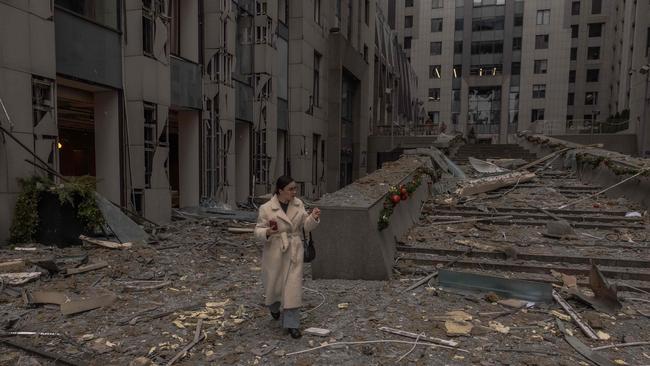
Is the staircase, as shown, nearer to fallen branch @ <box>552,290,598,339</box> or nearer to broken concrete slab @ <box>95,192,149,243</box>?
broken concrete slab @ <box>95,192,149,243</box>

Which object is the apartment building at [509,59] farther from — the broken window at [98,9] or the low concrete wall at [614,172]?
the broken window at [98,9]

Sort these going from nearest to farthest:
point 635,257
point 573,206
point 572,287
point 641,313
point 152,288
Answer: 1. point 641,313
2. point 572,287
3. point 152,288
4. point 635,257
5. point 573,206

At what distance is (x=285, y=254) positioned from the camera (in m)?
4.84

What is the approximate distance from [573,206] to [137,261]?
35.3 feet

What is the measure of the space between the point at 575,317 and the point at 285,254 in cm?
360

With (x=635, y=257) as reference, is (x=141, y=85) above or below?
above

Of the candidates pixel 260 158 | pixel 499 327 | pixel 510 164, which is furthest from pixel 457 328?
pixel 510 164

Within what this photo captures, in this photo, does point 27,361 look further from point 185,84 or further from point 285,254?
point 185,84

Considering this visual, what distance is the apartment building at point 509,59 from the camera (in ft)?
195

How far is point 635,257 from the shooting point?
7406mm

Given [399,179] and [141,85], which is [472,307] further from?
[141,85]

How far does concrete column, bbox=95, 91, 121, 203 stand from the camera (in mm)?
12070

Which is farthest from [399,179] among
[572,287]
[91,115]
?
[91,115]

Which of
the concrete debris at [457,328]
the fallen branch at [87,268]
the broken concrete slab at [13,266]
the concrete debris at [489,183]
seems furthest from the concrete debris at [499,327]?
the concrete debris at [489,183]
